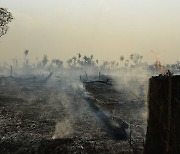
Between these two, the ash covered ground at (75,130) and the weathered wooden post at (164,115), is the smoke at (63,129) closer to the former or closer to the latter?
the ash covered ground at (75,130)

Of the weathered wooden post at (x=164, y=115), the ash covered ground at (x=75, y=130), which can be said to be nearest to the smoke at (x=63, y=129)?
the ash covered ground at (x=75, y=130)

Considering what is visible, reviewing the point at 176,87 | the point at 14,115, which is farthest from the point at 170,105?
the point at 14,115

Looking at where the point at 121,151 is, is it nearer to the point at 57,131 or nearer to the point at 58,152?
the point at 58,152

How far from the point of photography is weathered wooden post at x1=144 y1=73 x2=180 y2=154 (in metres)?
6.45

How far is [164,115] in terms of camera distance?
6.61 metres

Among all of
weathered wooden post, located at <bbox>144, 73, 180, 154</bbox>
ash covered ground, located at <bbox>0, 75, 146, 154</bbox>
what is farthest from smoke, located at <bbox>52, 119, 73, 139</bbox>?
weathered wooden post, located at <bbox>144, 73, 180, 154</bbox>

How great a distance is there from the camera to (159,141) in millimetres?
6707

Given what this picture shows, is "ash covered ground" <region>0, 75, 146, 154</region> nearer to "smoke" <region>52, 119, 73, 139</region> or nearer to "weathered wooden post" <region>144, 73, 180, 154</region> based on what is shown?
"smoke" <region>52, 119, 73, 139</region>

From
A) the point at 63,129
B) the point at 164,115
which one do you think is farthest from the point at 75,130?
the point at 164,115

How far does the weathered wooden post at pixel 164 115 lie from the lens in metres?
6.45

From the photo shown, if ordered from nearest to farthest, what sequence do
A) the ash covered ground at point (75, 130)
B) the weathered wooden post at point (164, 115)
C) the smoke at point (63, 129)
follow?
the weathered wooden post at point (164, 115), the ash covered ground at point (75, 130), the smoke at point (63, 129)

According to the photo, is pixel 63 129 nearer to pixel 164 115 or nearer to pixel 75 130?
pixel 75 130

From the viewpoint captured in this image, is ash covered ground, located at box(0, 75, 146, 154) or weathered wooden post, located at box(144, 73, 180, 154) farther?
ash covered ground, located at box(0, 75, 146, 154)

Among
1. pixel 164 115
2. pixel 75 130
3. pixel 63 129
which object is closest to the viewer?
pixel 164 115
